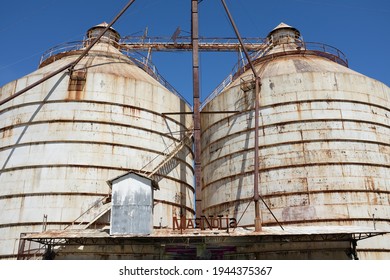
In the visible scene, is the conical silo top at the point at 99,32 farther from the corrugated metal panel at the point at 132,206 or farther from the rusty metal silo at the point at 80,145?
the corrugated metal panel at the point at 132,206

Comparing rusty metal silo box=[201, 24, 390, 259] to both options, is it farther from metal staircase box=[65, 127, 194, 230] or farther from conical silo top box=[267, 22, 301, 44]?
conical silo top box=[267, 22, 301, 44]

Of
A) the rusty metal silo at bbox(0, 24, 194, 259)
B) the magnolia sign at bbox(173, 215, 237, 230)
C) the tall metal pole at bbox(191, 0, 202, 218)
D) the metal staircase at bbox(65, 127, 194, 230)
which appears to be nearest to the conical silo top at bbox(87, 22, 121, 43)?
the rusty metal silo at bbox(0, 24, 194, 259)

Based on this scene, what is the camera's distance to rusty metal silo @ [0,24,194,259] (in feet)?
59.9

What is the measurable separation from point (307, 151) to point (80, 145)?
1124 centimetres

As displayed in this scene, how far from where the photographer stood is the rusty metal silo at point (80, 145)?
1827 centimetres

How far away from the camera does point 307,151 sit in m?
19.8

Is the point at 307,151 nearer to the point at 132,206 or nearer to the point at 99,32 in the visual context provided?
the point at 132,206

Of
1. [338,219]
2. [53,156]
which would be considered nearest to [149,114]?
[53,156]

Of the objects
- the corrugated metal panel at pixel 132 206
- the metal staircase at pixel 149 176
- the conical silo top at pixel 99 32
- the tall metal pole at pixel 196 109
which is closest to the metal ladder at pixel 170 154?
the metal staircase at pixel 149 176

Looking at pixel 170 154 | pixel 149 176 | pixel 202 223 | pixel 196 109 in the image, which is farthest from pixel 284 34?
pixel 202 223

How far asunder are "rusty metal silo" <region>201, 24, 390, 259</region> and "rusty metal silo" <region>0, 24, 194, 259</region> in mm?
2816

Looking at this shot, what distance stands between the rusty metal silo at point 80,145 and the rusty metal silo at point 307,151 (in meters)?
2.82

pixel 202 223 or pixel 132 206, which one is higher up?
pixel 132 206
